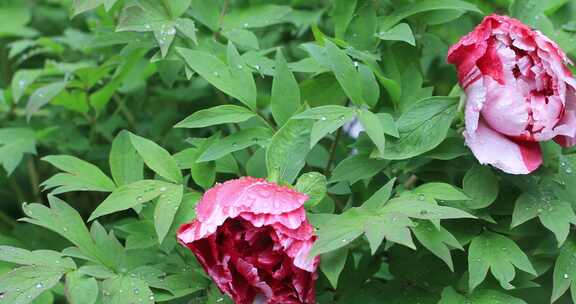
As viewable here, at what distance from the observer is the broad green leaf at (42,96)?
4.65 feet

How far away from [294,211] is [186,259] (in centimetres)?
26

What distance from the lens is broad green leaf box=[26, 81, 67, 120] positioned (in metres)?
1.42

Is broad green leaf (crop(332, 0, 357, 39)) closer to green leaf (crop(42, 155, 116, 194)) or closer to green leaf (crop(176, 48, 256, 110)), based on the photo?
green leaf (crop(176, 48, 256, 110))

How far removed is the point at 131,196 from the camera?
3.68 feet

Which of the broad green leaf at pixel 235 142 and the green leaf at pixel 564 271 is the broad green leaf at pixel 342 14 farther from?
the green leaf at pixel 564 271

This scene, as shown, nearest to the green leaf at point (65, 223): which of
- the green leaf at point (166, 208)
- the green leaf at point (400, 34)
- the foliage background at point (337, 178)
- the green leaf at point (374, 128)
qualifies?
the foliage background at point (337, 178)

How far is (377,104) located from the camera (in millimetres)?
1303

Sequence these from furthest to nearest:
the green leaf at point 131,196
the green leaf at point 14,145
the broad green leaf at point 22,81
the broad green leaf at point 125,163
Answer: the broad green leaf at point 22,81, the green leaf at point 14,145, the broad green leaf at point 125,163, the green leaf at point 131,196

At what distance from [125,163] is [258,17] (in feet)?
1.18

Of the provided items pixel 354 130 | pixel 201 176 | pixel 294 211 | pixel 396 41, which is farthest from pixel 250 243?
pixel 354 130

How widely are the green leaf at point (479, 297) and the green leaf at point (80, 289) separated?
426 millimetres

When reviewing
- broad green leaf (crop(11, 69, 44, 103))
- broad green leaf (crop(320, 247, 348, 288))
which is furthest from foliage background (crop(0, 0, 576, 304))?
broad green leaf (crop(11, 69, 44, 103))

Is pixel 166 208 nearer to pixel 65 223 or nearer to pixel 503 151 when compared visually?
pixel 65 223

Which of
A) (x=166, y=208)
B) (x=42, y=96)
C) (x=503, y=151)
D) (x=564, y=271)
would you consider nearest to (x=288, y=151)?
(x=166, y=208)
